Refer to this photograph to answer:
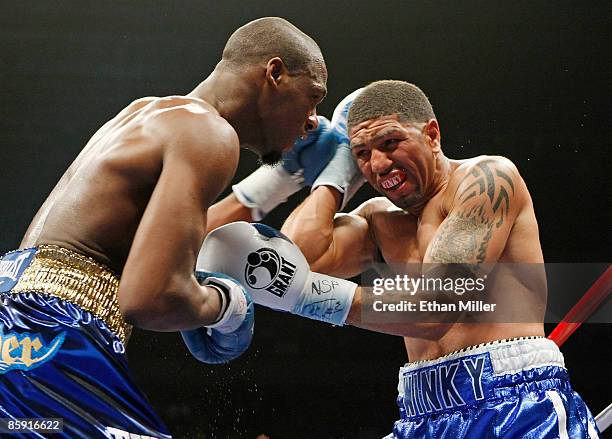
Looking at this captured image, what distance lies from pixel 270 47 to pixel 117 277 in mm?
641

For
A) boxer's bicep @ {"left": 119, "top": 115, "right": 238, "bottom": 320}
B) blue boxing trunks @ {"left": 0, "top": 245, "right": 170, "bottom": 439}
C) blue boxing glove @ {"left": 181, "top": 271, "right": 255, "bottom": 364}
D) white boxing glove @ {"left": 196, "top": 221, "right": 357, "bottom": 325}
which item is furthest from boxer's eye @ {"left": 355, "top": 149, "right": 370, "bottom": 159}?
blue boxing trunks @ {"left": 0, "top": 245, "right": 170, "bottom": 439}

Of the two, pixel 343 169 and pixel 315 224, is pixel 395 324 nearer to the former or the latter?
pixel 315 224

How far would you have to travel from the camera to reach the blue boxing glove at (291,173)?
2.43 m

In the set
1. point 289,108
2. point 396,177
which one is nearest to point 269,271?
point 289,108

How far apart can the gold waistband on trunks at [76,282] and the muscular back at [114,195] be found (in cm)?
2

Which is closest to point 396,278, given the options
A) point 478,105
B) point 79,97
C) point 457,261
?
point 457,261

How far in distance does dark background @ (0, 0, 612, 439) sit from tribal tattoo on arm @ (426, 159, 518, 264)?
6.99 ft

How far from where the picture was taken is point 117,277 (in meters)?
1.37

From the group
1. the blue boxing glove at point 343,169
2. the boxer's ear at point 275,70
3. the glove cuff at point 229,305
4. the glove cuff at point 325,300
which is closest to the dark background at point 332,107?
the blue boxing glove at point 343,169

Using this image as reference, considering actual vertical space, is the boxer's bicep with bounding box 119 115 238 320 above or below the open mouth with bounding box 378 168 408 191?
above

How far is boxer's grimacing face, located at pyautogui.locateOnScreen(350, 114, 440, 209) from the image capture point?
2.15 meters

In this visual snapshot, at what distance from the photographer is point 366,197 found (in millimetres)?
4148

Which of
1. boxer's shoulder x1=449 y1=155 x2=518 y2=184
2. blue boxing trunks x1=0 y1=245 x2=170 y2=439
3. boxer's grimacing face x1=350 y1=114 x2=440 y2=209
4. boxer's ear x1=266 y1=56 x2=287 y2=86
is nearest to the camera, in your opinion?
blue boxing trunks x1=0 y1=245 x2=170 y2=439

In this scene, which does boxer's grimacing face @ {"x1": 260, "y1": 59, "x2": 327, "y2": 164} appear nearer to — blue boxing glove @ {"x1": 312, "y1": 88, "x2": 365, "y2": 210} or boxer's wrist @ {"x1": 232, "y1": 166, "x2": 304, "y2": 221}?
blue boxing glove @ {"x1": 312, "y1": 88, "x2": 365, "y2": 210}
